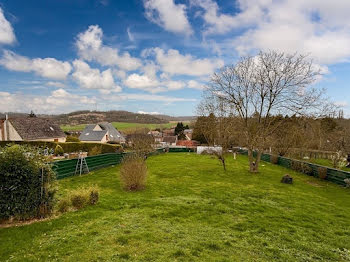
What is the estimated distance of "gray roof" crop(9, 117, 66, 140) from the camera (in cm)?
3284

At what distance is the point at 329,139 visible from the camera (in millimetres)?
26047

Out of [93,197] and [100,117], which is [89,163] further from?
[100,117]

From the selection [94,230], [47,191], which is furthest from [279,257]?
[47,191]

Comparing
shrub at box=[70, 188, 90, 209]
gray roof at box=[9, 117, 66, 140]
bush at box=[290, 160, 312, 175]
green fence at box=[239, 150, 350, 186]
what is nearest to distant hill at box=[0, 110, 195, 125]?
gray roof at box=[9, 117, 66, 140]

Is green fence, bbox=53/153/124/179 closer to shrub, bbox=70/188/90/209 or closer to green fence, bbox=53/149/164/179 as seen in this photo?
green fence, bbox=53/149/164/179

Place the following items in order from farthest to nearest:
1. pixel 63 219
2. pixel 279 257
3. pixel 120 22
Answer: pixel 120 22 → pixel 63 219 → pixel 279 257

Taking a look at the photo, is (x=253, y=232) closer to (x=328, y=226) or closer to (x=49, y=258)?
(x=328, y=226)

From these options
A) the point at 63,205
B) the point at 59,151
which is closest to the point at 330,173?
the point at 63,205

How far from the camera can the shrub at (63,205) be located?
7279 millimetres

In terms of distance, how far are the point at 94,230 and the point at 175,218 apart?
2.55 m

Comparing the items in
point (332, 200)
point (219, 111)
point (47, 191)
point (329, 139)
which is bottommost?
point (332, 200)

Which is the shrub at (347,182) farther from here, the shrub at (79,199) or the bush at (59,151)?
the bush at (59,151)

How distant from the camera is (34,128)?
3478 cm

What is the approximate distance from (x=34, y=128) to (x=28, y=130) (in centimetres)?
114
